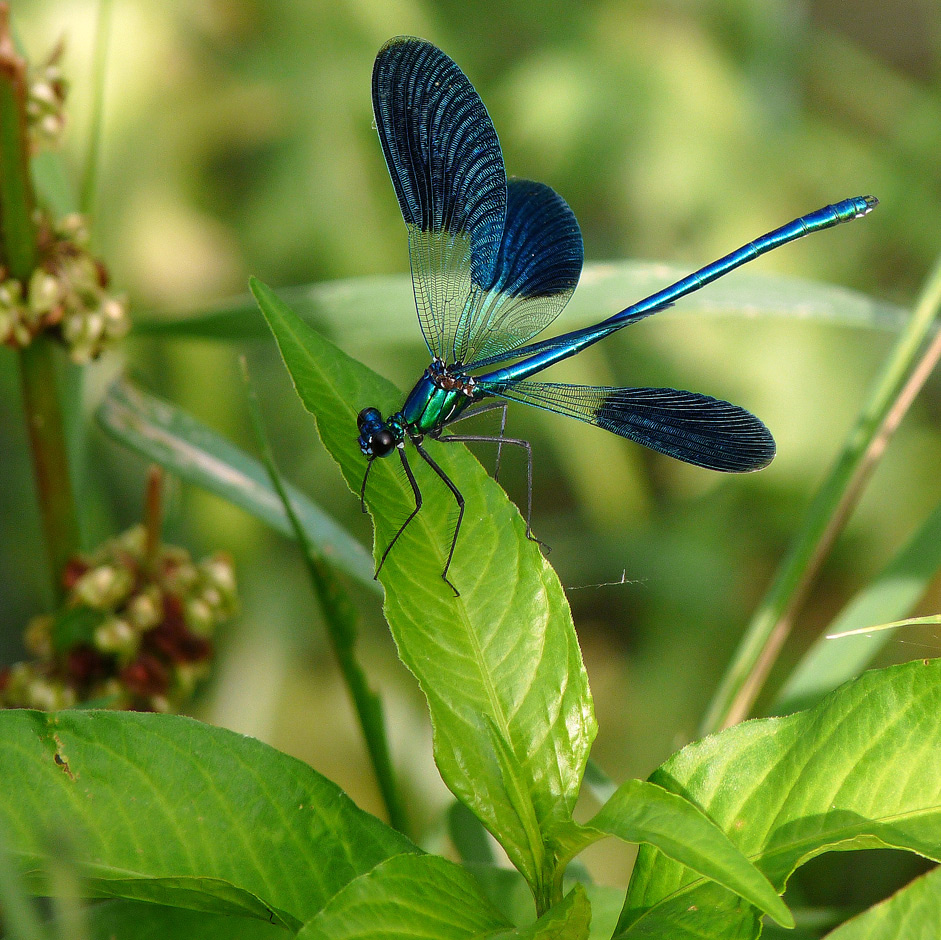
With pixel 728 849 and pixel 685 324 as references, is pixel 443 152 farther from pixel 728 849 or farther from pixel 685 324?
pixel 685 324

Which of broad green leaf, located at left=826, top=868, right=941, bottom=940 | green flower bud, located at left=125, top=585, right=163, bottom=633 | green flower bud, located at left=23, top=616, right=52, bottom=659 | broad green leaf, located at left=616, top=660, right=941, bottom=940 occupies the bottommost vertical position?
broad green leaf, located at left=826, top=868, right=941, bottom=940

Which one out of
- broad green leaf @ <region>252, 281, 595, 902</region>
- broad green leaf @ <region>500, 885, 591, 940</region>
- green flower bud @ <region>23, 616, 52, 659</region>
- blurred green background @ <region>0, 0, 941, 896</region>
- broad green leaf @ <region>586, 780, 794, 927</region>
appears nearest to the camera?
broad green leaf @ <region>586, 780, 794, 927</region>

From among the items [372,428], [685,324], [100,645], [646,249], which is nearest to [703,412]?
[372,428]

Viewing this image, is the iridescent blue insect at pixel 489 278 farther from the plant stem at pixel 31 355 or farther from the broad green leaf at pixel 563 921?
the broad green leaf at pixel 563 921

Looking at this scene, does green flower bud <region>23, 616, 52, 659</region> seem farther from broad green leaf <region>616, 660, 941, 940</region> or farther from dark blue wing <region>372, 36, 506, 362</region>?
broad green leaf <region>616, 660, 941, 940</region>

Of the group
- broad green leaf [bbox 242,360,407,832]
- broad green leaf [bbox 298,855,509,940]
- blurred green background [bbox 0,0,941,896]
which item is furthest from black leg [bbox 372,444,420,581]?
blurred green background [bbox 0,0,941,896]

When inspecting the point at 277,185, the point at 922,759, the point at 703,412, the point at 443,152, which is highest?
the point at 277,185
